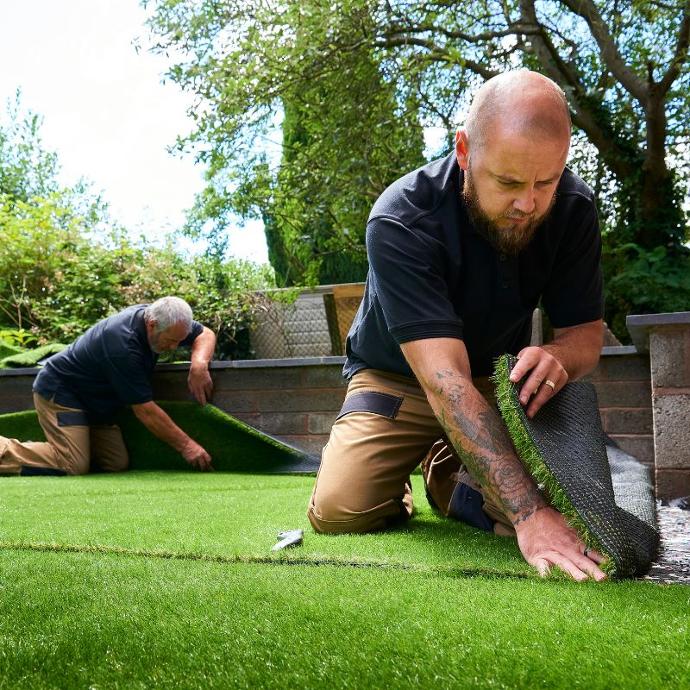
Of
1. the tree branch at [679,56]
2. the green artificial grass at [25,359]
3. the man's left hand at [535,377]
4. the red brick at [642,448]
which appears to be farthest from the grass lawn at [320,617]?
the tree branch at [679,56]

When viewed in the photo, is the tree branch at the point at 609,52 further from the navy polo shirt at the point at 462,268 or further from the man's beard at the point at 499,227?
the man's beard at the point at 499,227

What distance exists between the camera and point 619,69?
6.60 metres

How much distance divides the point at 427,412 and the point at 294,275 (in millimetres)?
7967

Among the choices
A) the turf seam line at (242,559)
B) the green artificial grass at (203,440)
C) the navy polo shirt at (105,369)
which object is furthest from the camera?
the green artificial grass at (203,440)

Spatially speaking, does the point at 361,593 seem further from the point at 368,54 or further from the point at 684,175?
the point at 684,175

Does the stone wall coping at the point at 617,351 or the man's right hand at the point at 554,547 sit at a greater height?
the stone wall coping at the point at 617,351

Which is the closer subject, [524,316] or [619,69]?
[524,316]

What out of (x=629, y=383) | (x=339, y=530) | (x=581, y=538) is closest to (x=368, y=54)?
(x=629, y=383)

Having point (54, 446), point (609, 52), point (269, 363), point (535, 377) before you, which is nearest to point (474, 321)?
point (535, 377)

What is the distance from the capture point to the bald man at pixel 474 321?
1848 mm

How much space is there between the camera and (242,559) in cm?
197

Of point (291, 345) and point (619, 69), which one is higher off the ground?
point (619, 69)

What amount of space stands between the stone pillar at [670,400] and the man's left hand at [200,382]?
2659 mm

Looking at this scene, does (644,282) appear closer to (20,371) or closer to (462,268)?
(462,268)
